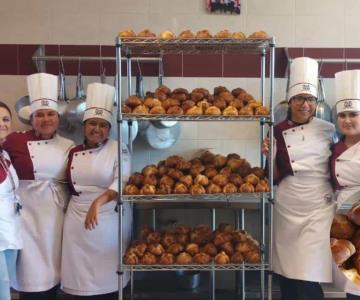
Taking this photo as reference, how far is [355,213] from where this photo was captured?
0.91m

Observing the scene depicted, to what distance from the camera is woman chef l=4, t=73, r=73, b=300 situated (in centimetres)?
211

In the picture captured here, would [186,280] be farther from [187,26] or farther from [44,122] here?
[187,26]

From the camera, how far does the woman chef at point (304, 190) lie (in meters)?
2.03

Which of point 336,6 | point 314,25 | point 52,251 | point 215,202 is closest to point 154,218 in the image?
point 215,202

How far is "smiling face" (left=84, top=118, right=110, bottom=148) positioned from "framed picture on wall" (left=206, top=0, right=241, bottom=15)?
1.12 m

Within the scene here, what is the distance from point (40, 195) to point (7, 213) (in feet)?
0.70

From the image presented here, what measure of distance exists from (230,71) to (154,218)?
1.02 meters

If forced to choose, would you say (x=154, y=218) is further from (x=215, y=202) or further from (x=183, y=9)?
(x=183, y=9)

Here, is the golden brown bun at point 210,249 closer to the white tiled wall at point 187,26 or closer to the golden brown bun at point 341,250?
the white tiled wall at point 187,26

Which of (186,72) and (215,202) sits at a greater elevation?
(186,72)

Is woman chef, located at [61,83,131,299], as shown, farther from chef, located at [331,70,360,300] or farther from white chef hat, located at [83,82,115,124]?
chef, located at [331,70,360,300]

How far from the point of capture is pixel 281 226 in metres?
2.13

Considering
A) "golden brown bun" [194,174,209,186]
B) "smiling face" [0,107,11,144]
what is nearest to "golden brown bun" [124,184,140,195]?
"golden brown bun" [194,174,209,186]

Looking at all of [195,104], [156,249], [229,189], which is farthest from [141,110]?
[156,249]
